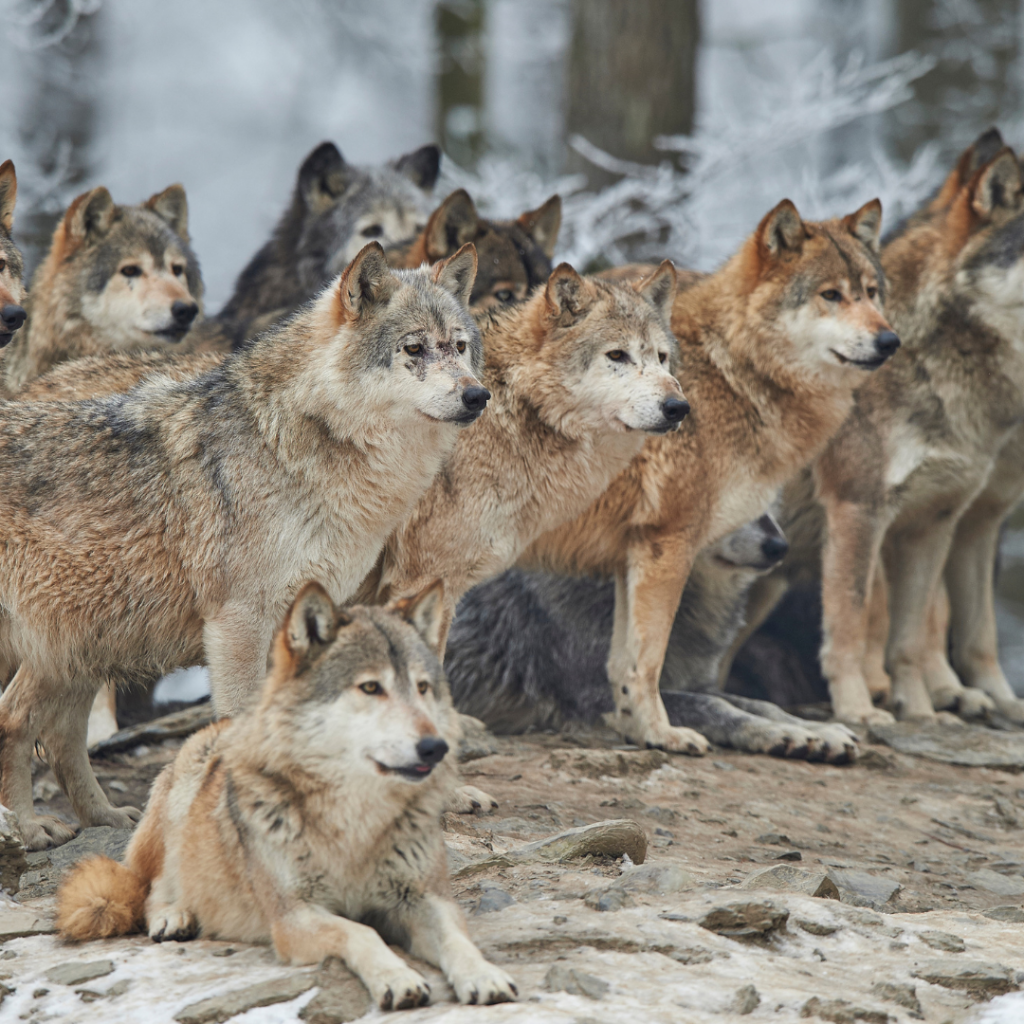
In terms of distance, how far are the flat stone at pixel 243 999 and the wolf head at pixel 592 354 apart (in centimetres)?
297

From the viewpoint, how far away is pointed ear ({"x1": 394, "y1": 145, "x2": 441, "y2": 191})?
891cm

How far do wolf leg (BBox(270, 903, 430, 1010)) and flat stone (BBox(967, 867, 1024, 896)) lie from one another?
114 inches

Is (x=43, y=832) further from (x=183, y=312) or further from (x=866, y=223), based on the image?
(x=866, y=223)

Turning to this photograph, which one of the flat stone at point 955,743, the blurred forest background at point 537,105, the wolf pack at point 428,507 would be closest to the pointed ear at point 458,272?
the wolf pack at point 428,507

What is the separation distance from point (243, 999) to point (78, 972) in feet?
1.86

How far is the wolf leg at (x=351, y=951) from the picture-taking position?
123 inches

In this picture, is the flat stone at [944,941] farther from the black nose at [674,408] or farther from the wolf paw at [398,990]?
the black nose at [674,408]

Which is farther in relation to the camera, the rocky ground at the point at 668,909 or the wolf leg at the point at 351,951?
the rocky ground at the point at 668,909

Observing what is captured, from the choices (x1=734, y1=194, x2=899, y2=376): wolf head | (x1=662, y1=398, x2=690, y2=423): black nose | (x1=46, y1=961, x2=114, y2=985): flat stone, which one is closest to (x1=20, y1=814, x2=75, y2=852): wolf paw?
(x1=46, y1=961, x2=114, y2=985): flat stone

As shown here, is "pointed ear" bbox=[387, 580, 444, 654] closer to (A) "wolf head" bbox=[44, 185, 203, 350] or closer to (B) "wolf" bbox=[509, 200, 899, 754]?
(B) "wolf" bbox=[509, 200, 899, 754]

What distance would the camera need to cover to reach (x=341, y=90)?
19.0m

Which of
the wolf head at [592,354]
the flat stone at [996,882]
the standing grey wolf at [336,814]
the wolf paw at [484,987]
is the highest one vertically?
the wolf head at [592,354]

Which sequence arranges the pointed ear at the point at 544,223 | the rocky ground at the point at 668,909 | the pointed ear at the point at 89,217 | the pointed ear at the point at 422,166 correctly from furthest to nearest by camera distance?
the pointed ear at the point at 422,166
the pointed ear at the point at 544,223
the pointed ear at the point at 89,217
the rocky ground at the point at 668,909

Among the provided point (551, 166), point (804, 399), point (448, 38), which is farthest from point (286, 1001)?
point (551, 166)
